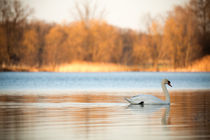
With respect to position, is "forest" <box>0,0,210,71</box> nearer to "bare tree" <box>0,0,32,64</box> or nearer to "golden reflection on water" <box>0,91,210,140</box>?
"bare tree" <box>0,0,32,64</box>

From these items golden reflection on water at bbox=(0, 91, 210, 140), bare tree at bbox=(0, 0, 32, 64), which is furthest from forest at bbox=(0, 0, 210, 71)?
golden reflection on water at bbox=(0, 91, 210, 140)

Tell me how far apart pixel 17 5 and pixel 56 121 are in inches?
1808

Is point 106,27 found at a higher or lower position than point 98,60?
higher

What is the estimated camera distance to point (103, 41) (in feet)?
186

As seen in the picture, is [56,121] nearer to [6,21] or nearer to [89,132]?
[89,132]

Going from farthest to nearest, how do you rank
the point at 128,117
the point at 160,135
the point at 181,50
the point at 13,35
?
the point at 13,35, the point at 181,50, the point at 128,117, the point at 160,135

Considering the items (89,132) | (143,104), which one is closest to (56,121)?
(89,132)

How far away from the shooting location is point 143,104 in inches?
529

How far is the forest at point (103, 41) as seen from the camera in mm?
51438

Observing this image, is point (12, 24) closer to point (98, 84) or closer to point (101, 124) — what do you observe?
point (98, 84)

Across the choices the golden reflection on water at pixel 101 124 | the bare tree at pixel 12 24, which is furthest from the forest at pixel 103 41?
the golden reflection on water at pixel 101 124

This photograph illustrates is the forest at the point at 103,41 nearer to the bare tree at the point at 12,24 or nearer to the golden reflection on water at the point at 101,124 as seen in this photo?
the bare tree at the point at 12,24

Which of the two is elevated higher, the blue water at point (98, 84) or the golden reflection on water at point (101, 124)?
the golden reflection on water at point (101, 124)

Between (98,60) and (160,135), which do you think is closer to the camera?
(160,135)
